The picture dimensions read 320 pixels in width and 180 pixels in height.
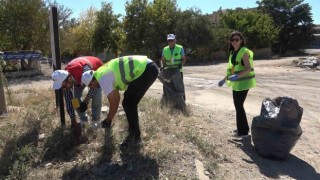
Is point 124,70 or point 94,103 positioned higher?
point 124,70

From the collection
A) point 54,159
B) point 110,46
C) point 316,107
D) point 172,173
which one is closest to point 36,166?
point 54,159

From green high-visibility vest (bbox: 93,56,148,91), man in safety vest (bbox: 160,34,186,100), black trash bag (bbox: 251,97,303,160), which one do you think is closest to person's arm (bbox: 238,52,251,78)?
black trash bag (bbox: 251,97,303,160)

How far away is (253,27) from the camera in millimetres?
34062

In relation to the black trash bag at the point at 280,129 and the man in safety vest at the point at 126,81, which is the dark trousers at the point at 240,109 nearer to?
the black trash bag at the point at 280,129

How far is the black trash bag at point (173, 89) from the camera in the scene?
7.23m

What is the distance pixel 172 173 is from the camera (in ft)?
13.3

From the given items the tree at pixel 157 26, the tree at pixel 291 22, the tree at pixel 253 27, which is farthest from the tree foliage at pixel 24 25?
the tree at pixel 291 22

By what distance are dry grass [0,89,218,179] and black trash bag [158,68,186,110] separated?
1349mm

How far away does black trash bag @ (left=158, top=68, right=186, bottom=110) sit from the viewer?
723cm

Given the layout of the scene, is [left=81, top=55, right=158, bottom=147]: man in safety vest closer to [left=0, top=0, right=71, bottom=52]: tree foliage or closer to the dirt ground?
the dirt ground

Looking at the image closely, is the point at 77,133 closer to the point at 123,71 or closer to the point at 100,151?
the point at 100,151

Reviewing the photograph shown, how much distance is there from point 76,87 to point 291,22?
1677 inches

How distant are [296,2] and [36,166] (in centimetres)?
4509

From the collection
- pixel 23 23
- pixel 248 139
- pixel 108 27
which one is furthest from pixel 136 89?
pixel 108 27
